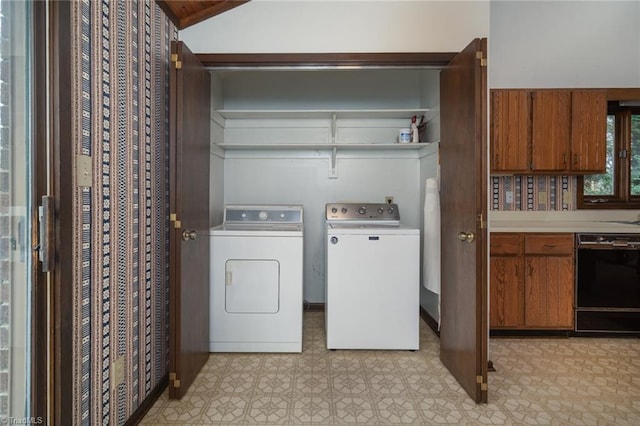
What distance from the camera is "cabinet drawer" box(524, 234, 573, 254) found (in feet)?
8.91

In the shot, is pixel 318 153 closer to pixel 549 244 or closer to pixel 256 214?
pixel 256 214

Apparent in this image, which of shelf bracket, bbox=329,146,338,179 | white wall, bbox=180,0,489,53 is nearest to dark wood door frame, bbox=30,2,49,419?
white wall, bbox=180,0,489,53

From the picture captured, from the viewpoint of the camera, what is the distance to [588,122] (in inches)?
114

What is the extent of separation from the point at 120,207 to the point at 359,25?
1.81 m

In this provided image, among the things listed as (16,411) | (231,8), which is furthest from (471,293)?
(231,8)

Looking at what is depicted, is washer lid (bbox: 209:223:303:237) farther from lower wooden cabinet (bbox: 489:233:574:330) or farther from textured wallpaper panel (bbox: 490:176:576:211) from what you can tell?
textured wallpaper panel (bbox: 490:176:576:211)

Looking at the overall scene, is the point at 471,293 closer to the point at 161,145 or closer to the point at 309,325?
the point at 309,325

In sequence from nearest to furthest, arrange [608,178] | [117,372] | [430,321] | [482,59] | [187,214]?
[117,372] < [482,59] < [187,214] < [430,321] < [608,178]

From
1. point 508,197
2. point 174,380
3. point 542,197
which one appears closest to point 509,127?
point 508,197

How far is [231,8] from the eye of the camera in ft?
7.18

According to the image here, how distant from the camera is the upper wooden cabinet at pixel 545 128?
288cm

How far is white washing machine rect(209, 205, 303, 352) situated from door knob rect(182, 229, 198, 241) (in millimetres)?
430

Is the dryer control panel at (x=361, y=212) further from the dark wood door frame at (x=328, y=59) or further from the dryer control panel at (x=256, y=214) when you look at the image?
the dark wood door frame at (x=328, y=59)

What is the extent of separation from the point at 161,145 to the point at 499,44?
3.14 metres
